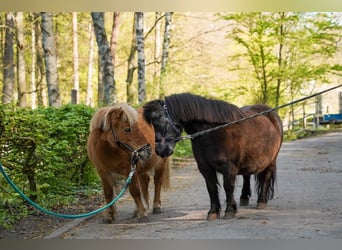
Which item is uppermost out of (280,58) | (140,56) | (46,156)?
(140,56)

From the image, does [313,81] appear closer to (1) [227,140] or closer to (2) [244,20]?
(2) [244,20]

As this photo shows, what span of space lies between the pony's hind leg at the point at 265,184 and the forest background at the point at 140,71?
4.73ft

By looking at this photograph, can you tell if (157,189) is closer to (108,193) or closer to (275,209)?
(108,193)

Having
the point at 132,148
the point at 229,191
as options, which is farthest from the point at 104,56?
the point at 229,191

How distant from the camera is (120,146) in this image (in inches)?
173

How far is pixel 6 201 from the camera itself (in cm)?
446

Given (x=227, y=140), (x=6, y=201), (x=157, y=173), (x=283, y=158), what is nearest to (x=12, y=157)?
(x=6, y=201)

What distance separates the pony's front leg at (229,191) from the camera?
452 cm

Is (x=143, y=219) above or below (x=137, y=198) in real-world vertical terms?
below

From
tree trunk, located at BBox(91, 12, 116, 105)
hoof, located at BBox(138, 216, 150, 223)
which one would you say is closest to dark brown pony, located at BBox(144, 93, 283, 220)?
hoof, located at BBox(138, 216, 150, 223)

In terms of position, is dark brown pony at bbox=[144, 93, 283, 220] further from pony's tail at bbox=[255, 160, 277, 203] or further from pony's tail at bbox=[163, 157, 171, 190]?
pony's tail at bbox=[163, 157, 171, 190]

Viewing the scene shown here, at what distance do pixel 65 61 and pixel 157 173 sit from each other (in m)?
5.75

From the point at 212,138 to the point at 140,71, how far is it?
4270mm

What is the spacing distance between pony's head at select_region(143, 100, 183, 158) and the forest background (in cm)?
100
